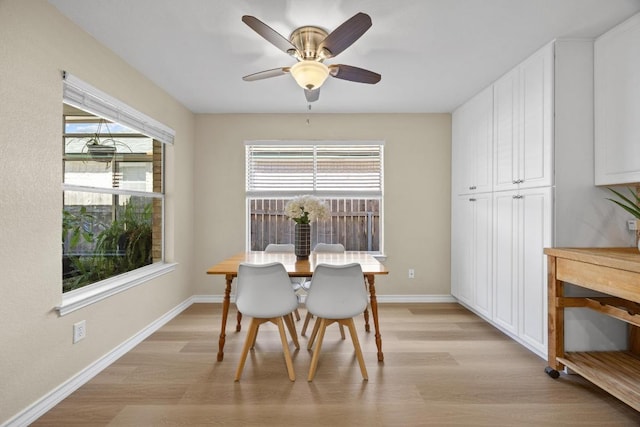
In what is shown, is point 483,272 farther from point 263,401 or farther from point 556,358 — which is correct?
point 263,401

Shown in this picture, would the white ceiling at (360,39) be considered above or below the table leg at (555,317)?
above

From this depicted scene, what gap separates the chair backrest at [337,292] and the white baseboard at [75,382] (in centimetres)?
161

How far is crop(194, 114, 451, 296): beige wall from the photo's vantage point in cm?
416

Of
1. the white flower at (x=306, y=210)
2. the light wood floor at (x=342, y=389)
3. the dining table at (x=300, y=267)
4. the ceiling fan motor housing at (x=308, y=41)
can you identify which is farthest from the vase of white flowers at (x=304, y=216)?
the ceiling fan motor housing at (x=308, y=41)

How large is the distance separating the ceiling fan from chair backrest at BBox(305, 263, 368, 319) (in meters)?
1.25

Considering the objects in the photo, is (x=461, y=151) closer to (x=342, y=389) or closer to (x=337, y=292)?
(x=337, y=292)

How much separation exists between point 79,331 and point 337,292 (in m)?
1.76

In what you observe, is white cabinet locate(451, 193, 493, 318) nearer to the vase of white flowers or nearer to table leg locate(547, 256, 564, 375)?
table leg locate(547, 256, 564, 375)

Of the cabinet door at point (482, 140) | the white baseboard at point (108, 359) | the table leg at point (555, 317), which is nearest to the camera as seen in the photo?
the white baseboard at point (108, 359)

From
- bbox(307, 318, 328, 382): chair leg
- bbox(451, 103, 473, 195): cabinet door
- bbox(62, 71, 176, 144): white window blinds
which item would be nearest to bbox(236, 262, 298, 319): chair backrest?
bbox(307, 318, 328, 382): chair leg

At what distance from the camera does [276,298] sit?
2217mm

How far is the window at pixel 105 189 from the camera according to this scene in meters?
2.23

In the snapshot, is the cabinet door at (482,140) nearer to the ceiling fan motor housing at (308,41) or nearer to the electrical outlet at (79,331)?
the ceiling fan motor housing at (308,41)

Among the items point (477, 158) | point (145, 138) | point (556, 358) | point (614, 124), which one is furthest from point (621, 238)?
point (145, 138)
